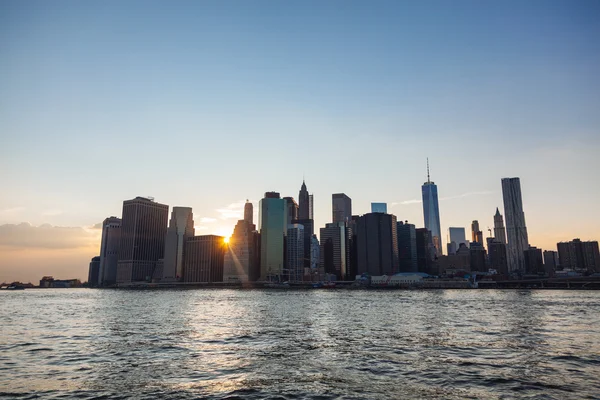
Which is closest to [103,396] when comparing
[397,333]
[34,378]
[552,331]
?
[34,378]

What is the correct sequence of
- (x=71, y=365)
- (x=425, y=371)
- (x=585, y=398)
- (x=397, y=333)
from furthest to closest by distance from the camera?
1. (x=397, y=333)
2. (x=71, y=365)
3. (x=425, y=371)
4. (x=585, y=398)

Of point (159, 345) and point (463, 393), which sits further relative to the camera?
point (159, 345)

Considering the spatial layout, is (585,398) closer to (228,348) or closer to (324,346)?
(324,346)

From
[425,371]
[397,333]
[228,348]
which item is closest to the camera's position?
[425,371]

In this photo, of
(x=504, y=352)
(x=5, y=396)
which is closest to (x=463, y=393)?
(x=504, y=352)

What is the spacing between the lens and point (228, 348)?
4866 centimetres

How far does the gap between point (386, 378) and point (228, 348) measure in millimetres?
22485

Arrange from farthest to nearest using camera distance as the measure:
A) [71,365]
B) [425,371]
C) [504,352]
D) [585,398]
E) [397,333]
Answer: [397,333] < [504,352] < [71,365] < [425,371] < [585,398]

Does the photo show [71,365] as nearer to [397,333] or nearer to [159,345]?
[159,345]

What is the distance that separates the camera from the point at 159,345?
167 feet

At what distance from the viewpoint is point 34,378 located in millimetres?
34156

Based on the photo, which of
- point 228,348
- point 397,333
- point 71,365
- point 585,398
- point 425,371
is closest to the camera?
point 585,398

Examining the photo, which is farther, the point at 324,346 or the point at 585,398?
the point at 324,346

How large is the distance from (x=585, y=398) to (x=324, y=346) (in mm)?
27977
